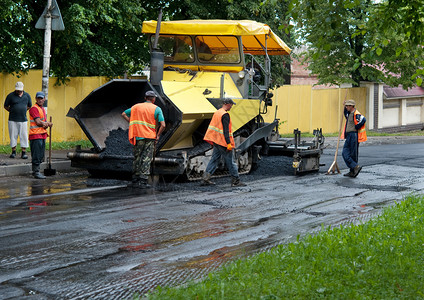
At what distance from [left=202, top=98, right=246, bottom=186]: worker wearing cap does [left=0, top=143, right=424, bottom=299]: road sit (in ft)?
1.00

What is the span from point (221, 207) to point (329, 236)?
296 centimetres

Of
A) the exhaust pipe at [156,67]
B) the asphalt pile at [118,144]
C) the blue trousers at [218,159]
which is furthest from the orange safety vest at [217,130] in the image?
the asphalt pile at [118,144]

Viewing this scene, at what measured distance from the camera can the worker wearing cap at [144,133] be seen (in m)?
12.3

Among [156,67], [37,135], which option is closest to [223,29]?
[156,67]

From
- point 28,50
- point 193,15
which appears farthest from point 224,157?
point 193,15

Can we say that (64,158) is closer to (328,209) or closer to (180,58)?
(180,58)

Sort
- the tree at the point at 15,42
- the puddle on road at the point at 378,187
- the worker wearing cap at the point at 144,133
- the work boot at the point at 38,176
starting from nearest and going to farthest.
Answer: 1. the worker wearing cap at the point at 144,133
2. the puddle on road at the point at 378,187
3. the work boot at the point at 38,176
4. the tree at the point at 15,42

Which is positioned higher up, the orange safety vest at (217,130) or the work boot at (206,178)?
the orange safety vest at (217,130)

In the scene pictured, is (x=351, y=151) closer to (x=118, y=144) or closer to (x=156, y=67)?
(x=156, y=67)

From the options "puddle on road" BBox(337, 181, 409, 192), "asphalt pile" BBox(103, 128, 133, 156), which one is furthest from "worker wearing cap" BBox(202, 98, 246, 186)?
"puddle on road" BBox(337, 181, 409, 192)

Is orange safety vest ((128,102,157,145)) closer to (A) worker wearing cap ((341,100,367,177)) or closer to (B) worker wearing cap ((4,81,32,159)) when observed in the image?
(B) worker wearing cap ((4,81,32,159))

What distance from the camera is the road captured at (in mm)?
6270

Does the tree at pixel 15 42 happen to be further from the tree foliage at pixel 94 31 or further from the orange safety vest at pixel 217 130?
the orange safety vest at pixel 217 130

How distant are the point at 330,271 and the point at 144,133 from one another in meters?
6.54
